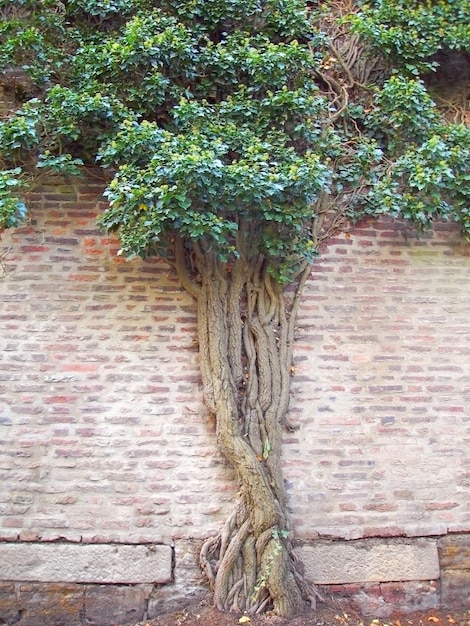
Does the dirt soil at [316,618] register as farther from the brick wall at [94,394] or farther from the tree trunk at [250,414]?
the brick wall at [94,394]

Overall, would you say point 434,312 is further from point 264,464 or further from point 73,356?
point 73,356

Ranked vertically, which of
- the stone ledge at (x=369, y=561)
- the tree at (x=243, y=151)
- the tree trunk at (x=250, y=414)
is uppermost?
the tree at (x=243, y=151)

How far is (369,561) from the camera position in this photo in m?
3.37

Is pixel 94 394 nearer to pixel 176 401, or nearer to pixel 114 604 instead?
pixel 176 401

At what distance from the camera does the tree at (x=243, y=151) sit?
3.23 meters

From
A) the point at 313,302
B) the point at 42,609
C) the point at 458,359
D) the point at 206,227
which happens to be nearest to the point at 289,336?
the point at 313,302

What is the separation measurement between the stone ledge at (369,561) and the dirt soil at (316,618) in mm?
174

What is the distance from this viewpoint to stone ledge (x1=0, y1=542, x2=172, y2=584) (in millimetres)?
3195

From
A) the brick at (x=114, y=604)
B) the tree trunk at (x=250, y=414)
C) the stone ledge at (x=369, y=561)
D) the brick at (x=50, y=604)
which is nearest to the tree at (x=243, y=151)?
the tree trunk at (x=250, y=414)

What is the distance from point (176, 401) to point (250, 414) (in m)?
0.46

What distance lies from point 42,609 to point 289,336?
2.13 m

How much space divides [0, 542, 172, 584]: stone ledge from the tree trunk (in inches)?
11.7

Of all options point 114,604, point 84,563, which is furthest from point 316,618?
point 84,563

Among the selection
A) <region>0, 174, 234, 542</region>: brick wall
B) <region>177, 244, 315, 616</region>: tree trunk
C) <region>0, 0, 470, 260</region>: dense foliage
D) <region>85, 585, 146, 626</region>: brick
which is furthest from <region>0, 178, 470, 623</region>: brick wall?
<region>0, 0, 470, 260</region>: dense foliage
